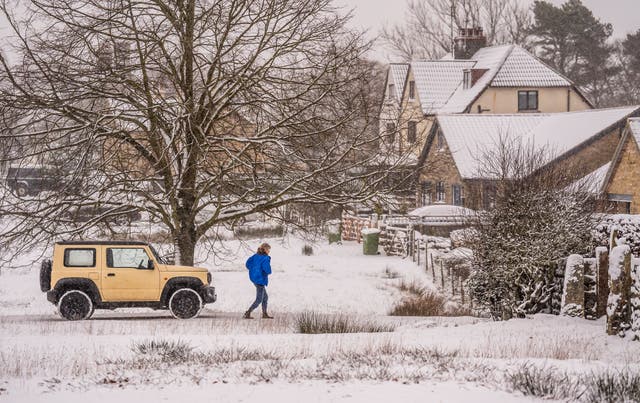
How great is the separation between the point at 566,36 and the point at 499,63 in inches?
994

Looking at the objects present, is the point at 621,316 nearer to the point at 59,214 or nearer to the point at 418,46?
the point at 59,214

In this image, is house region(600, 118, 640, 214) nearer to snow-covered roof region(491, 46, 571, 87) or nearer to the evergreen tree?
snow-covered roof region(491, 46, 571, 87)

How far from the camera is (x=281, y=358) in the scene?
458 inches

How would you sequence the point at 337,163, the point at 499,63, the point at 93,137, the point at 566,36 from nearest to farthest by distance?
1. the point at 93,137
2. the point at 337,163
3. the point at 499,63
4. the point at 566,36

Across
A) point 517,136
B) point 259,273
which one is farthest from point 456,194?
point 259,273

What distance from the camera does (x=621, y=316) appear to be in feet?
46.2

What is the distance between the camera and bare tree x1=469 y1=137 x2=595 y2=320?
57.5 ft

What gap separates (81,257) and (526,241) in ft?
29.4

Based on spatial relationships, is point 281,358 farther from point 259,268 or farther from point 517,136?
point 517,136

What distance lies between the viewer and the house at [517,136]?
42.5m

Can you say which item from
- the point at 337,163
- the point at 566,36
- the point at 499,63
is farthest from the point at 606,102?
the point at 337,163

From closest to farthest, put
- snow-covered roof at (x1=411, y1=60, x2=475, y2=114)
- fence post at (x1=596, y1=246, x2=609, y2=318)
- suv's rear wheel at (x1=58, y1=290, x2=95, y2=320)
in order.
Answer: fence post at (x1=596, y1=246, x2=609, y2=318)
suv's rear wheel at (x1=58, y1=290, x2=95, y2=320)
snow-covered roof at (x1=411, y1=60, x2=475, y2=114)

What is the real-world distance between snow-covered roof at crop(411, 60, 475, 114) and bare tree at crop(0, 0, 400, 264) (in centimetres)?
3712

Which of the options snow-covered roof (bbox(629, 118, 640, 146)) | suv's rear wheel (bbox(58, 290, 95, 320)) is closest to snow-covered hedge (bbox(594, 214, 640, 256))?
suv's rear wheel (bbox(58, 290, 95, 320))
